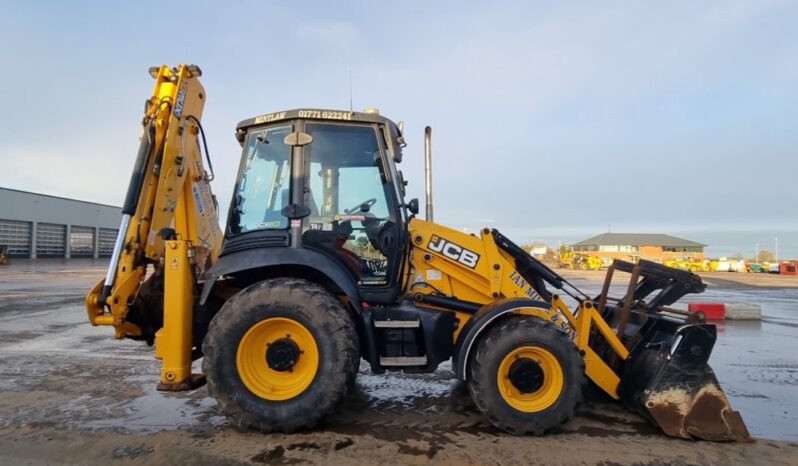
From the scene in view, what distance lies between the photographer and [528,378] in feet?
13.1

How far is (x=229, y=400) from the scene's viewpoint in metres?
3.93

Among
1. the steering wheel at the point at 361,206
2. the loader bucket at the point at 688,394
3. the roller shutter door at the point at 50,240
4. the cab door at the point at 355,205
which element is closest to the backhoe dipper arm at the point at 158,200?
the cab door at the point at 355,205

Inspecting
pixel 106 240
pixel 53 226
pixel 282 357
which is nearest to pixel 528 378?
pixel 282 357

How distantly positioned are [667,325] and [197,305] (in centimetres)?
422

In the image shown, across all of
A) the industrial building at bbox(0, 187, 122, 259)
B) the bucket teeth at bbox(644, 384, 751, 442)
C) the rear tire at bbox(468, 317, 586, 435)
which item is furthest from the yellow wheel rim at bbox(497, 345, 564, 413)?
the industrial building at bbox(0, 187, 122, 259)

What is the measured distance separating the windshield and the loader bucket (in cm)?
351

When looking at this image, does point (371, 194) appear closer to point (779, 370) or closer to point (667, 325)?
point (667, 325)

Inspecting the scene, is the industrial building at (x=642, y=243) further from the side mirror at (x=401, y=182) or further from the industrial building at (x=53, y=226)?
the side mirror at (x=401, y=182)

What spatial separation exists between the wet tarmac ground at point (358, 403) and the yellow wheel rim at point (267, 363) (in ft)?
1.47

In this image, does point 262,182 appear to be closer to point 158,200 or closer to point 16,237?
point 158,200

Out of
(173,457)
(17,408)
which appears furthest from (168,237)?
(17,408)

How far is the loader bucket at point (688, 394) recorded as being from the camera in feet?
12.8

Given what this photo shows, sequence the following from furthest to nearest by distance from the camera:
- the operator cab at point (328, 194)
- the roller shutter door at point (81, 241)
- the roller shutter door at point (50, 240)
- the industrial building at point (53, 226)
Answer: the roller shutter door at point (81, 241)
the roller shutter door at point (50, 240)
the industrial building at point (53, 226)
the operator cab at point (328, 194)

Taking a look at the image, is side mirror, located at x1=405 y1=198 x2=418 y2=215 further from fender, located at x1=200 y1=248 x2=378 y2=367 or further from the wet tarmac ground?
the wet tarmac ground
